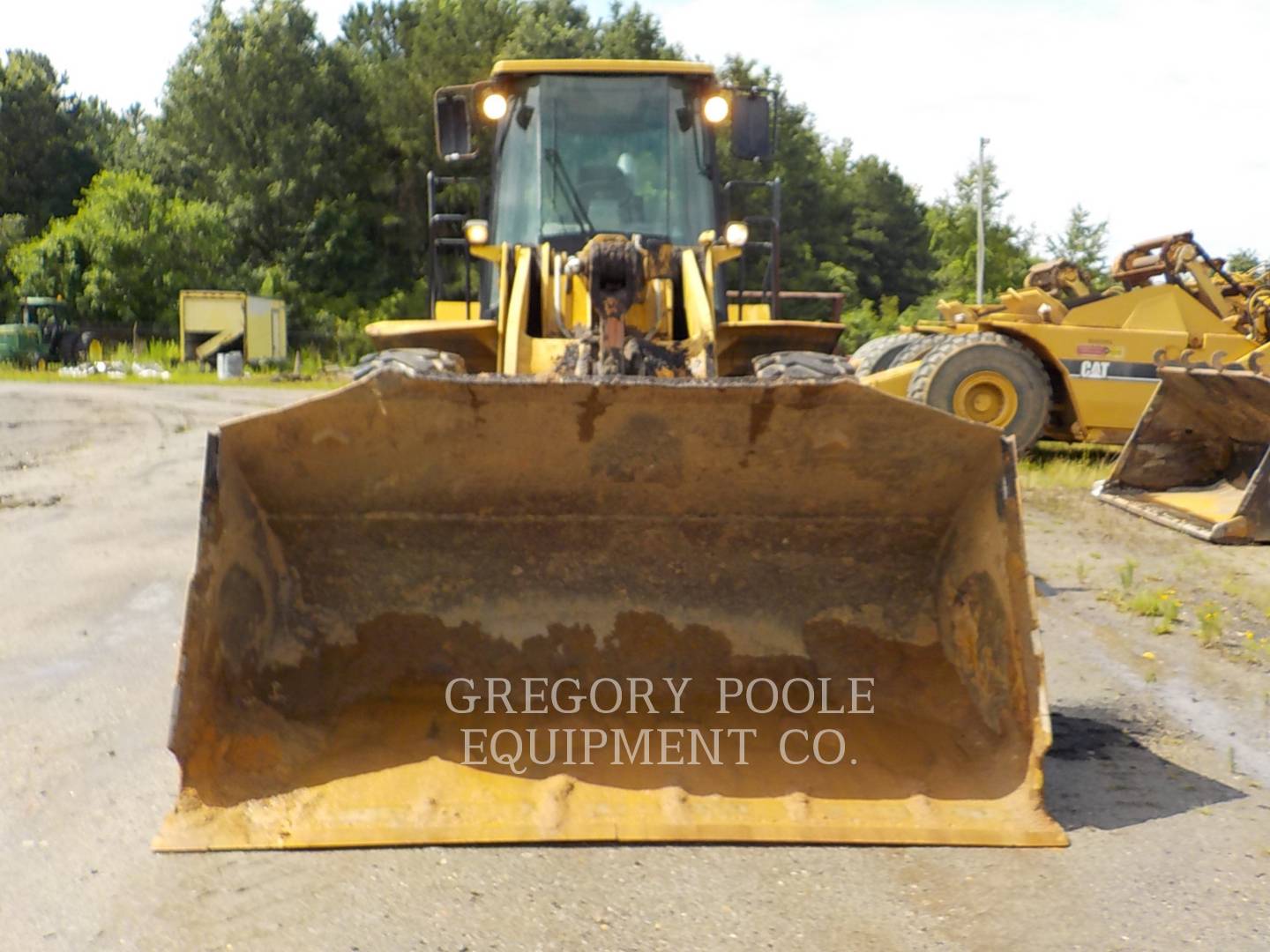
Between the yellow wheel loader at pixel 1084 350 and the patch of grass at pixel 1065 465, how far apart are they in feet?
0.93

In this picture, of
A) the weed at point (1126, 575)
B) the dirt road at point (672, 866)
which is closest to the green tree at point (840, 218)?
the weed at point (1126, 575)

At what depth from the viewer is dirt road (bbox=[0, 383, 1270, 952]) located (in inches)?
108

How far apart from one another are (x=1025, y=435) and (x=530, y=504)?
7616 mm

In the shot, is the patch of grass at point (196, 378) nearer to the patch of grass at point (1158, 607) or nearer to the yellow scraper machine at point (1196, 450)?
the yellow scraper machine at point (1196, 450)

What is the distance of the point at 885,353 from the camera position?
11711mm

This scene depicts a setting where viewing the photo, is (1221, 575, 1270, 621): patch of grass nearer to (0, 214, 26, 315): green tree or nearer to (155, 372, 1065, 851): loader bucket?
(155, 372, 1065, 851): loader bucket

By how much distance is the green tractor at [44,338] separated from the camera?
26.5m

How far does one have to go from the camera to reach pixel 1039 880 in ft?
9.78

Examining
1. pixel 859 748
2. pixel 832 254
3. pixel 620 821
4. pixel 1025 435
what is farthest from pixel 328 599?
pixel 832 254

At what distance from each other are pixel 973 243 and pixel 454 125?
Answer: 120ft

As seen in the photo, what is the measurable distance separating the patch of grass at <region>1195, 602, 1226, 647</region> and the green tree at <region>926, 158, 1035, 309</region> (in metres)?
32.5

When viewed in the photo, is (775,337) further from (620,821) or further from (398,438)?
(620,821)

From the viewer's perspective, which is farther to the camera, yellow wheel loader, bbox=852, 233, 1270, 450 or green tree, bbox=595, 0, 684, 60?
green tree, bbox=595, 0, 684, 60

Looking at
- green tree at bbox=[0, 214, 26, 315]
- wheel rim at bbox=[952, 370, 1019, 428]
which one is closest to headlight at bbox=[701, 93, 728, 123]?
wheel rim at bbox=[952, 370, 1019, 428]
